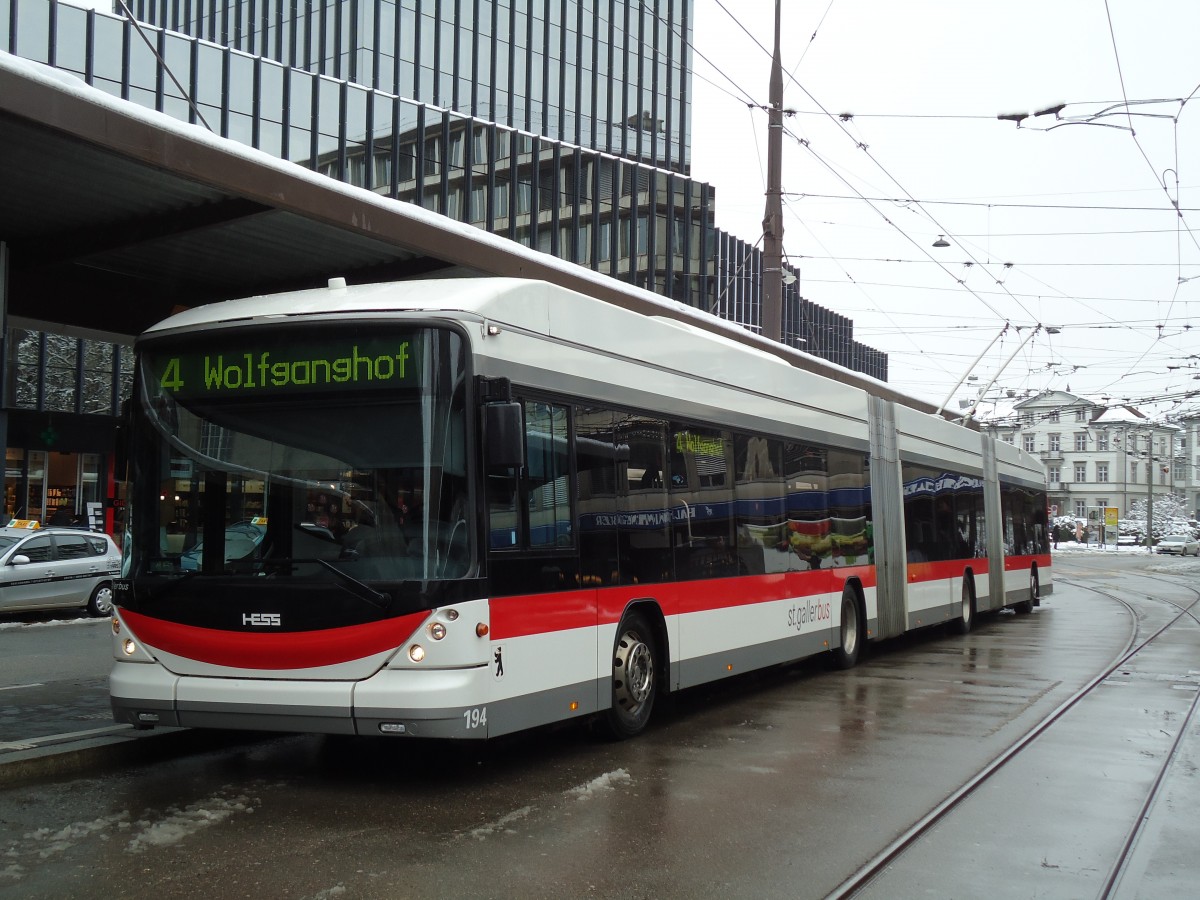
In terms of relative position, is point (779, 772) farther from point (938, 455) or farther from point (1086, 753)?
point (938, 455)

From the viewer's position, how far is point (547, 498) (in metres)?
8.12

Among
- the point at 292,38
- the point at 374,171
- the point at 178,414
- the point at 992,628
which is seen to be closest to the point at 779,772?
the point at 178,414

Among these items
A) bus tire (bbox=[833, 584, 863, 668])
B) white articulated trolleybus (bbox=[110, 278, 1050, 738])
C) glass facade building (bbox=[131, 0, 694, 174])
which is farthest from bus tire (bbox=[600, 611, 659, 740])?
glass facade building (bbox=[131, 0, 694, 174])

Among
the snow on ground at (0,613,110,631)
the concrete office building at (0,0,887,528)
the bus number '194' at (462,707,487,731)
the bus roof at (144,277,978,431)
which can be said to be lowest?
the snow on ground at (0,613,110,631)

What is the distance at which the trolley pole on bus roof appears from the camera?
64.4 ft

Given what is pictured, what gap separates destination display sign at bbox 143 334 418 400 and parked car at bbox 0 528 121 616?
12.8m

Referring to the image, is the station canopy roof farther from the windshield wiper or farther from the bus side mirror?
the bus side mirror

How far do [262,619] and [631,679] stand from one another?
2.86 m

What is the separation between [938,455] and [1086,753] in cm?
1027

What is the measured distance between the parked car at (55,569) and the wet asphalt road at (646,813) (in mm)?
11682

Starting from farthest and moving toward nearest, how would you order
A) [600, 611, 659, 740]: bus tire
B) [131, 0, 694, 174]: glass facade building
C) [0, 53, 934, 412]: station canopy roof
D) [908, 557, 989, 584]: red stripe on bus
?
1. [131, 0, 694, 174]: glass facade building
2. [908, 557, 989, 584]: red stripe on bus
3. [0, 53, 934, 412]: station canopy roof
4. [600, 611, 659, 740]: bus tire

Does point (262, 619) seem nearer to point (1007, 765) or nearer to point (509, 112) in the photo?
point (1007, 765)

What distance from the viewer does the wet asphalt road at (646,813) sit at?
18.6 ft

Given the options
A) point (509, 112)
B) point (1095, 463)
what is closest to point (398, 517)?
point (509, 112)
